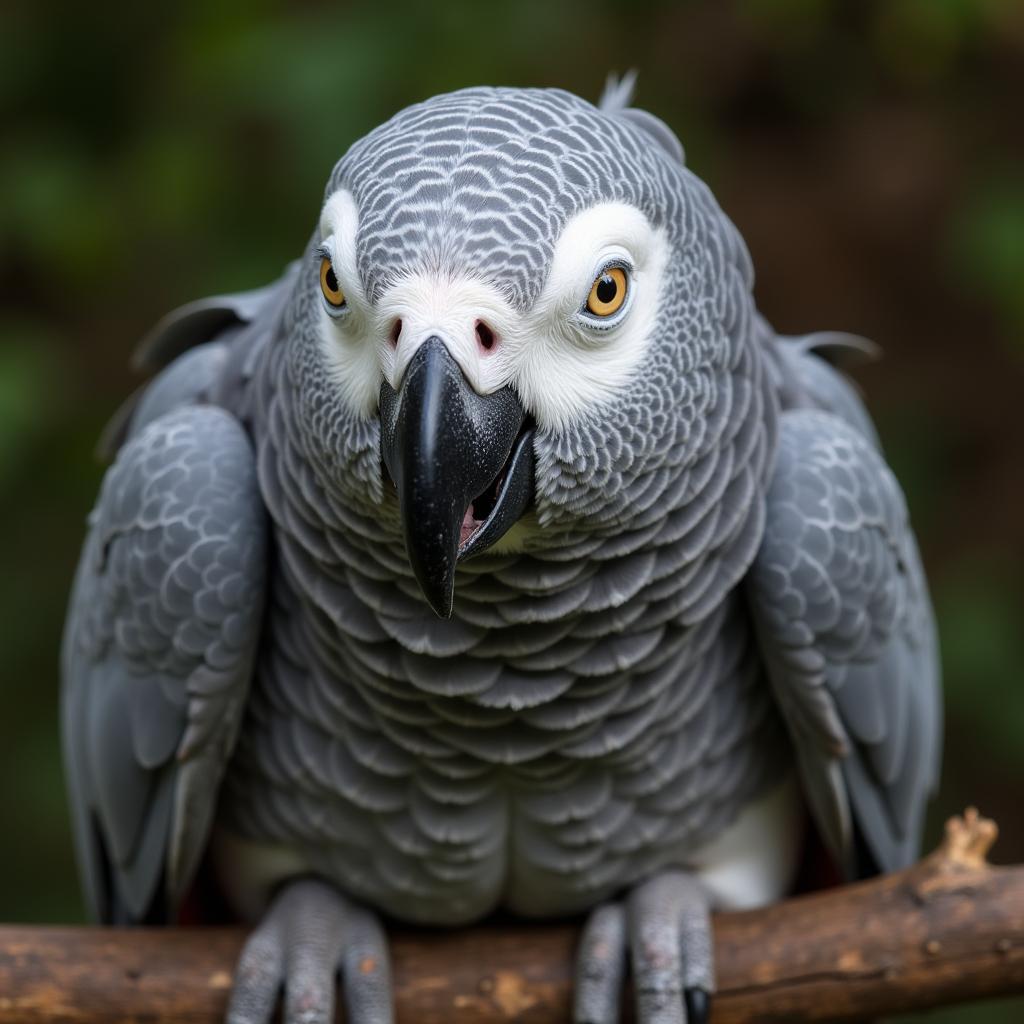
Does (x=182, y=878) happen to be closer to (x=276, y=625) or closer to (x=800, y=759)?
(x=276, y=625)

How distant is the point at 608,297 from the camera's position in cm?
136

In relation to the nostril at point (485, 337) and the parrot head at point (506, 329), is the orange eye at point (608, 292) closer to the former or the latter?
the parrot head at point (506, 329)

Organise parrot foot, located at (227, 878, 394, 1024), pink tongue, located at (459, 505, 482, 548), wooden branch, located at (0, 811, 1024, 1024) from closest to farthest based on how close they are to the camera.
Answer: pink tongue, located at (459, 505, 482, 548)
wooden branch, located at (0, 811, 1024, 1024)
parrot foot, located at (227, 878, 394, 1024)

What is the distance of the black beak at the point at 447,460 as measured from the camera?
4.08 ft

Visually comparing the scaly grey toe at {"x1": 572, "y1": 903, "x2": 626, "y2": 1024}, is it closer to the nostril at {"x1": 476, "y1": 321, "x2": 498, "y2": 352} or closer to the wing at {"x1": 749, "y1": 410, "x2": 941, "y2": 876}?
the wing at {"x1": 749, "y1": 410, "x2": 941, "y2": 876}

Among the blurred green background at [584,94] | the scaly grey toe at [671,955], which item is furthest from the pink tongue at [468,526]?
the blurred green background at [584,94]

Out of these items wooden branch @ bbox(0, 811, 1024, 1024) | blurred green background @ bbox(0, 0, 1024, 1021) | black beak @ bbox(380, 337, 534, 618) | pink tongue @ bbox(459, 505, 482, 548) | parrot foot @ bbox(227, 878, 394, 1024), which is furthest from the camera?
blurred green background @ bbox(0, 0, 1024, 1021)

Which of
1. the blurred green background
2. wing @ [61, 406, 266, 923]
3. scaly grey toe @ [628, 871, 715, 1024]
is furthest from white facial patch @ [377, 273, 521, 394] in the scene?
the blurred green background

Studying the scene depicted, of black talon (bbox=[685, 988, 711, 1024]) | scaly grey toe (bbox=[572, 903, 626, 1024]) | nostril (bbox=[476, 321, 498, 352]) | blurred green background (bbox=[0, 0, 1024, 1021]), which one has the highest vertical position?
blurred green background (bbox=[0, 0, 1024, 1021])

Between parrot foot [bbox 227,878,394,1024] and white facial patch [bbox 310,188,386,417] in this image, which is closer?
white facial patch [bbox 310,188,386,417]

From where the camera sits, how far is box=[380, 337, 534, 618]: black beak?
1244 millimetres

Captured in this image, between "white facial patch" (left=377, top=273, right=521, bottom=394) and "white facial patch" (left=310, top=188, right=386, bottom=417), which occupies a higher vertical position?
"white facial patch" (left=310, top=188, right=386, bottom=417)

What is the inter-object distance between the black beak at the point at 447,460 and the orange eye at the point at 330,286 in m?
0.11

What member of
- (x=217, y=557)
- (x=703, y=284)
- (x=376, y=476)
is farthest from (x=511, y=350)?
(x=217, y=557)
